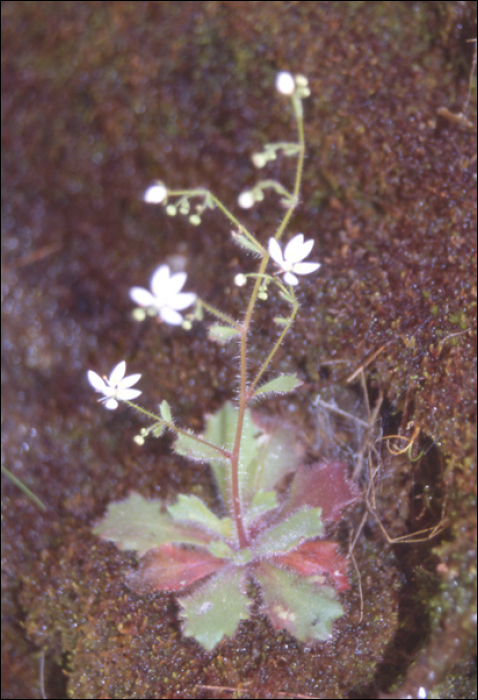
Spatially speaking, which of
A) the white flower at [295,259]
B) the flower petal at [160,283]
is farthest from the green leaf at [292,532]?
the flower petal at [160,283]

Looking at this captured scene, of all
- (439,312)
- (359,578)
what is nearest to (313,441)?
(359,578)

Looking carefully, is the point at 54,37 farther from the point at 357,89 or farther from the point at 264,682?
the point at 264,682

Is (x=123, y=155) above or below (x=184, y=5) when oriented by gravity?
below

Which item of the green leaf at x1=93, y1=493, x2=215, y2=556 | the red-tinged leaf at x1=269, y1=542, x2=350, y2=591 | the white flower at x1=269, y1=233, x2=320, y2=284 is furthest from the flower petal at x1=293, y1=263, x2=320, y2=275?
the green leaf at x1=93, y1=493, x2=215, y2=556

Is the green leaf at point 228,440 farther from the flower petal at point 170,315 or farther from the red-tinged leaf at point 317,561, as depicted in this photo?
the flower petal at point 170,315

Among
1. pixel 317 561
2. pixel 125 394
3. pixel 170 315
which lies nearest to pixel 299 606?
pixel 317 561

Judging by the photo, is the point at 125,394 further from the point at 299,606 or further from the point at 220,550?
the point at 299,606

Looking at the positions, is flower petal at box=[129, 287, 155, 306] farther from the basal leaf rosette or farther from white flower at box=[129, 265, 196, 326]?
the basal leaf rosette
